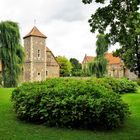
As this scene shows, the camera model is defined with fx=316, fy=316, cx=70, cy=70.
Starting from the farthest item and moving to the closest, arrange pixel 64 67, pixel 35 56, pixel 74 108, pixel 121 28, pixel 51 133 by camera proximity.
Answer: pixel 64 67, pixel 35 56, pixel 74 108, pixel 51 133, pixel 121 28

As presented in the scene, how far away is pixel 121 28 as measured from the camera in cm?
823

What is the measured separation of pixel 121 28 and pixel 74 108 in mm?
3244

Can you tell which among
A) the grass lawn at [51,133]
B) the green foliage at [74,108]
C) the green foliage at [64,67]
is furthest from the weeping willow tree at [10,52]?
the green foliage at [64,67]

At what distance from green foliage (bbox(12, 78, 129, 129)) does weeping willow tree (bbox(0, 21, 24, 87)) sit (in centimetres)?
2557

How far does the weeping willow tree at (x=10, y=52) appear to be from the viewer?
3603 cm

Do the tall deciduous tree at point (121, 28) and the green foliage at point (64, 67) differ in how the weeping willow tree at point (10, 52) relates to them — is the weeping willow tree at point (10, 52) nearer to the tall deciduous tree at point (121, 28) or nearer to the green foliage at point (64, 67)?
the tall deciduous tree at point (121, 28)

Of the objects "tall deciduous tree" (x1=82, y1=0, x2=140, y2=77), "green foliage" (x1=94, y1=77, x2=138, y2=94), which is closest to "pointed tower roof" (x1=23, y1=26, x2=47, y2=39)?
"green foliage" (x1=94, y1=77, x2=138, y2=94)

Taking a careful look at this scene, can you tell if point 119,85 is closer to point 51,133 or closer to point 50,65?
point 51,133

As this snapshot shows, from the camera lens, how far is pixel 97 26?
328 inches

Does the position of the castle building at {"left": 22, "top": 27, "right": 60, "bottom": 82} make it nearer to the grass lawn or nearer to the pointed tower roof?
the pointed tower roof

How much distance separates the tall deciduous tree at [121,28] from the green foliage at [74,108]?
7.31ft

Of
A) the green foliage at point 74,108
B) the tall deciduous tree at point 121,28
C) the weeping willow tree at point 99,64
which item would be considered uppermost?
the weeping willow tree at point 99,64

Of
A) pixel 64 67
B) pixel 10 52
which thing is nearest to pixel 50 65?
pixel 10 52

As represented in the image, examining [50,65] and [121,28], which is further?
[50,65]
